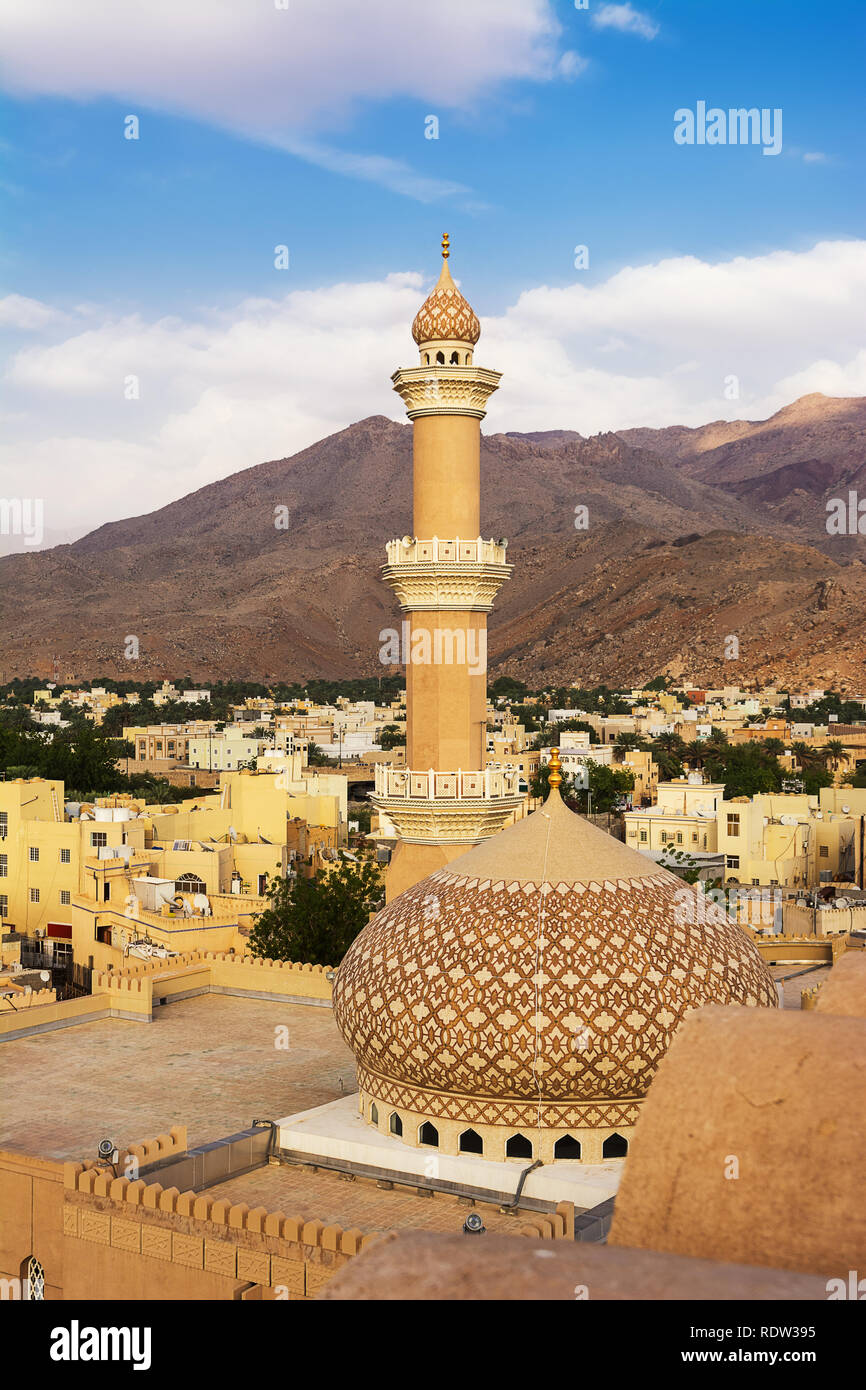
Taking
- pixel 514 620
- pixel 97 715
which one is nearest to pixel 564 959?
pixel 97 715

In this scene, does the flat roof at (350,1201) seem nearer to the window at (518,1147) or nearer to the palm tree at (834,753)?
the window at (518,1147)

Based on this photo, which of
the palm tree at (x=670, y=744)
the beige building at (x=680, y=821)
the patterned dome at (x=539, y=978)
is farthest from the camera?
the palm tree at (x=670, y=744)

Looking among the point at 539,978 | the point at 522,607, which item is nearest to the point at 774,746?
the point at 539,978

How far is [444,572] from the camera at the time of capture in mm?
16469

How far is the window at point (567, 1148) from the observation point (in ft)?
30.1

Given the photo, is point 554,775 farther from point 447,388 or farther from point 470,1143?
point 447,388

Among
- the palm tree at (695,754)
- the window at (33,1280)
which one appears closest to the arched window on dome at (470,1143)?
the window at (33,1280)

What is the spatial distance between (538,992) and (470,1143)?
1244 millimetres

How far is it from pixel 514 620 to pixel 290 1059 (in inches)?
5299

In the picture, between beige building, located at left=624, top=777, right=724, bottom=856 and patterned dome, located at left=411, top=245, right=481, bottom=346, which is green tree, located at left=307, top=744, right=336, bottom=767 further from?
patterned dome, located at left=411, top=245, right=481, bottom=346

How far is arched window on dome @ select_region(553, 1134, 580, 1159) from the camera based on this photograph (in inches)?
362

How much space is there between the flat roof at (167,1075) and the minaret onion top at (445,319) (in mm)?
8078

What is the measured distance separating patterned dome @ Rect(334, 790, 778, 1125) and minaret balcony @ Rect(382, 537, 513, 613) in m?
6.72
